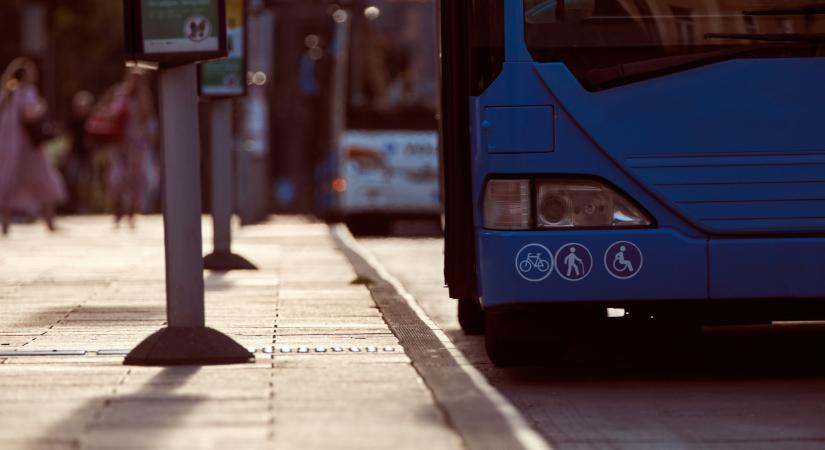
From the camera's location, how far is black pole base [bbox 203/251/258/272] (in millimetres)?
14945

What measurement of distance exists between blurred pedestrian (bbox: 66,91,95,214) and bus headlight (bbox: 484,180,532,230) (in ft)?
77.8

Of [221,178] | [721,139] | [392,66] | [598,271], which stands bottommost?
[598,271]

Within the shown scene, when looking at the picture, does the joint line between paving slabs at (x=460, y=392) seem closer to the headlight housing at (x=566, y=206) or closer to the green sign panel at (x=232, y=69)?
the headlight housing at (x=566, y=206)

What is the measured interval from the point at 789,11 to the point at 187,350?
110 inches

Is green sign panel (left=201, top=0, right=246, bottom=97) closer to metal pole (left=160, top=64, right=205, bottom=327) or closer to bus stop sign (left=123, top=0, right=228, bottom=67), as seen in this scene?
bus stop sign (left=123, top=0, right=228, bottom=67)

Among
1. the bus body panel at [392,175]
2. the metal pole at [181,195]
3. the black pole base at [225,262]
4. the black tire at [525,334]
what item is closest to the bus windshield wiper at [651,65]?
the black tire at [525,334]

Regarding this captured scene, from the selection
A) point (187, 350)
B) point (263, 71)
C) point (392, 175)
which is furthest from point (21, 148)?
point (187, 350)

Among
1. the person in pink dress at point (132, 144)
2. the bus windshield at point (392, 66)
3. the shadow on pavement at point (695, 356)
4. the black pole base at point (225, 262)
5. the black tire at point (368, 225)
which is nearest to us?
the shadow on pavement at point (695, 356)

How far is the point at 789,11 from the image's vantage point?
8445mm

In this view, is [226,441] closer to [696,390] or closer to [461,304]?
[696,390]

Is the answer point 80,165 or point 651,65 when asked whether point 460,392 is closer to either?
point 651,65

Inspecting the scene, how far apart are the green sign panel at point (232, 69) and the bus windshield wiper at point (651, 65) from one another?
7.84 meters

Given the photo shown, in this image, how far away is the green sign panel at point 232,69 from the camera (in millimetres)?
15930

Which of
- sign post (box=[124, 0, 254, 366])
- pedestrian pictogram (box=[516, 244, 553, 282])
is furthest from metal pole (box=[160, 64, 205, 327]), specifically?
pedestrian pictogram (box=[516, 244, 553, 282])
